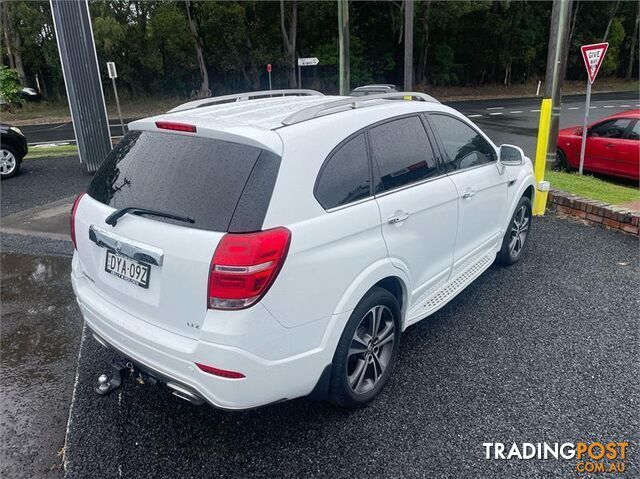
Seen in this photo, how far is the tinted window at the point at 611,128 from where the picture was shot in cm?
886

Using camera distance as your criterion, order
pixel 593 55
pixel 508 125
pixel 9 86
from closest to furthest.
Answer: pixel 593 55 < pixel 508 125 < pixel 9 86

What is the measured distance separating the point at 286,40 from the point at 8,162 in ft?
79.5

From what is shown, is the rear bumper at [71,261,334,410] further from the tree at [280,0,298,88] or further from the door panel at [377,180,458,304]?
the tree at [280,0,298,88]

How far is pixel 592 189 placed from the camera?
7.05 meters

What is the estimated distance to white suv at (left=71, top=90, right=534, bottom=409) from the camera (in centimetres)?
216

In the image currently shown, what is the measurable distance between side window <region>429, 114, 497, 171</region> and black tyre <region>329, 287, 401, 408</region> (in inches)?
49.7

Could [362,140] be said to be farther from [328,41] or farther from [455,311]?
[328,41]

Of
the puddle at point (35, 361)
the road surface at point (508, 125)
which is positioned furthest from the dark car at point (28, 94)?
the puddle at point (35, 361)

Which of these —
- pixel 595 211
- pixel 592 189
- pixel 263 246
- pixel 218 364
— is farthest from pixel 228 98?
pixel 592 189

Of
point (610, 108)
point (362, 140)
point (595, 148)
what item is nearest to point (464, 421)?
point (362, 140)

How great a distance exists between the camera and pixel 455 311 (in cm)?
401

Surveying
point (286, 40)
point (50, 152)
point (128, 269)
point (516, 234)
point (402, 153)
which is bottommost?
point (50, 152)

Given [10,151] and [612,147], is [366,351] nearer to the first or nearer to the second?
[612,147]

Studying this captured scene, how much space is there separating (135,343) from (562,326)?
125 inches
